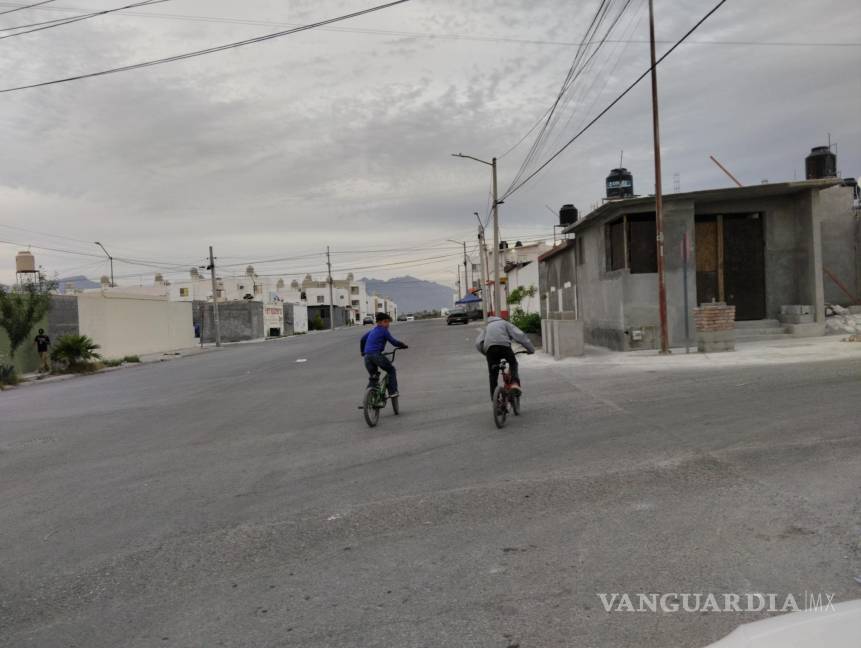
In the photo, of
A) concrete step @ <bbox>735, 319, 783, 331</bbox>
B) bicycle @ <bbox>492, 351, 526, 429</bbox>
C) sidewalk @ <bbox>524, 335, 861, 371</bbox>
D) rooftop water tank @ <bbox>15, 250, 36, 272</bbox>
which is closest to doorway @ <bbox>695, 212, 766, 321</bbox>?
concrete step @ <bbox>735, 319, 783, 331</bbox>

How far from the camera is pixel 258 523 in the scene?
5734 mm

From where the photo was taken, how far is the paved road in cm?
386

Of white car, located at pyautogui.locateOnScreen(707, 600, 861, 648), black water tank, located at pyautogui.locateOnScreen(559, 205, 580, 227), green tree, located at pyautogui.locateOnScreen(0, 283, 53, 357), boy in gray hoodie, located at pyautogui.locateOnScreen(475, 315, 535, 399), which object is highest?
black water tank, located at pyautogui.locateOnScreen(559, 205, 580, 227)

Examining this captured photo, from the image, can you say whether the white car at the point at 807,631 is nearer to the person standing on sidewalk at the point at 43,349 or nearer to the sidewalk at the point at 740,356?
the sidewalk at the point at 740,356

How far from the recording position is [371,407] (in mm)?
10414

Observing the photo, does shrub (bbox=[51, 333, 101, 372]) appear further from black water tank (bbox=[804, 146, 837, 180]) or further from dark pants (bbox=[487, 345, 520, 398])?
black water tank (bbox=[804, 146, 837, 180])

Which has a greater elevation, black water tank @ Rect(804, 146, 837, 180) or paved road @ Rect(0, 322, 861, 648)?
black water tank @ Rect(804, 146, 837, 180)

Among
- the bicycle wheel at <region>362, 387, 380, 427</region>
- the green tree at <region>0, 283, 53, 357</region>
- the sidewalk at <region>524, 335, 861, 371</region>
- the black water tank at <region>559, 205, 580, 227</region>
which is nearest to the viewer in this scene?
the bicycle wheel at <region>362, 387, 380, 427</region>

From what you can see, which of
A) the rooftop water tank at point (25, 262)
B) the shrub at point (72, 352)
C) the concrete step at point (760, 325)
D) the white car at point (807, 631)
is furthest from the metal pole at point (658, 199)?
the rooftop water tank at point (25, 262)

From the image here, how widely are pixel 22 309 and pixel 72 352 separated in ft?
8.27

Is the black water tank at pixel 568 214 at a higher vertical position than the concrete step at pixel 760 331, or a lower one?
higher

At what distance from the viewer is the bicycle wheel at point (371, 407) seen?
33.8 ft

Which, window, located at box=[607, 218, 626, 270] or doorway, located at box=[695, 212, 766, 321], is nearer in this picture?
doorway, located at box=[695, 212, 766, 321]

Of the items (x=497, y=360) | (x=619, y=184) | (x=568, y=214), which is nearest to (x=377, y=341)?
(x=497, y=360)
